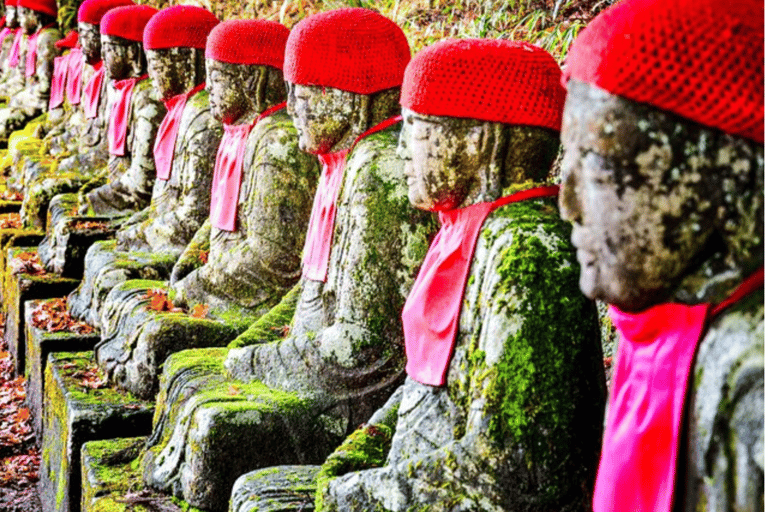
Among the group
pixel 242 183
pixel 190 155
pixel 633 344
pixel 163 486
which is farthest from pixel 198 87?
pixel 633 344

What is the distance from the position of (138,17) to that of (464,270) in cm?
584

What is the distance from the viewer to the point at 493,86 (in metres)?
3.22

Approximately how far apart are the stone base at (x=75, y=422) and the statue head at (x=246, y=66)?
1661 millimetres

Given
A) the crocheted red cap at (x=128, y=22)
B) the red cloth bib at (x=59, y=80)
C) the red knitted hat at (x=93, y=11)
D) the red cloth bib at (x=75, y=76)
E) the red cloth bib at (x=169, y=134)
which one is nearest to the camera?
the red cloth bib at (x=169, y=134)

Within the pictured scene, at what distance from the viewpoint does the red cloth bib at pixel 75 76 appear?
1095 centimetres

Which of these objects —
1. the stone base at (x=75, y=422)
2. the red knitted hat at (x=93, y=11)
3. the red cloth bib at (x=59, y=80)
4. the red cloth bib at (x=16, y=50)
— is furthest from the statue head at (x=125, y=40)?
the red cloth bib at (x=16, y=50)

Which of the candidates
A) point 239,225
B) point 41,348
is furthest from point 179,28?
point 41,348

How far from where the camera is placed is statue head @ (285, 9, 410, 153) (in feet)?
14.8

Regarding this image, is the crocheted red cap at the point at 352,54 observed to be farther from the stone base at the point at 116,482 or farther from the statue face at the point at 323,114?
the stone base at the point at 116,482

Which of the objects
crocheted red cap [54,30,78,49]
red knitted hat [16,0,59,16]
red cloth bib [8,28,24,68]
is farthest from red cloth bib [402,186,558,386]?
red cloth bib [8,28,24,68]

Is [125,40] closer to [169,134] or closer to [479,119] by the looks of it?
[169,134]

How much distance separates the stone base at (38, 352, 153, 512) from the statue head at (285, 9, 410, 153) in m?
1.78

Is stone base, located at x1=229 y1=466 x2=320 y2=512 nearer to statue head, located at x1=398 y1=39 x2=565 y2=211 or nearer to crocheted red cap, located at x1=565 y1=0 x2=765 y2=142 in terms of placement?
statue head, located at x1=398 y1=39 x2=565 y2=211

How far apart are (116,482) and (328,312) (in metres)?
1.18
